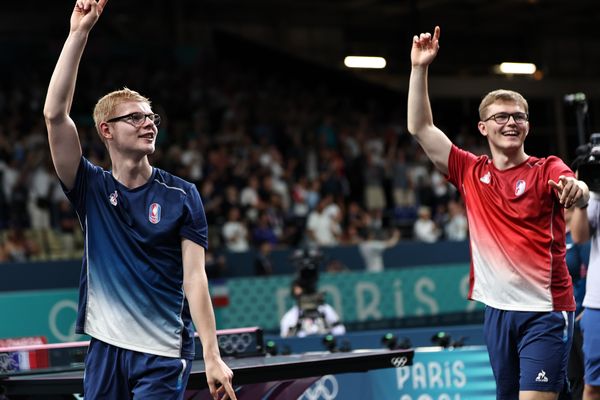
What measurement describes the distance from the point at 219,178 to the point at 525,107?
14.5 meters

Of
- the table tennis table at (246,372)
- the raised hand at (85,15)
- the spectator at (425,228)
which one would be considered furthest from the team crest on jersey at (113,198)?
the spectator at (425,228)

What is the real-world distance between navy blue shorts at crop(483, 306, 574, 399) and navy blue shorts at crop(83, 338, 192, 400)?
1.94m

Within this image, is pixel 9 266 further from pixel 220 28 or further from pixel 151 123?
pixel 220 28

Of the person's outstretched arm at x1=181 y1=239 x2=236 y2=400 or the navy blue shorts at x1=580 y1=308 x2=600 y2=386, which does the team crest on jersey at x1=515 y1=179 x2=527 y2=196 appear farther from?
the person's outstretched arm at x1=181 y1=239 x2=236 y2=400

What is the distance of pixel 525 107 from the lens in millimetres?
6176

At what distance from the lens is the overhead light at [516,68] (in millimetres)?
35781

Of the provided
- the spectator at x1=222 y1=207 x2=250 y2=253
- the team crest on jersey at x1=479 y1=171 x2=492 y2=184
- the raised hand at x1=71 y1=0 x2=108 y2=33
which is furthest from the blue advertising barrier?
the spectator at x1=222 y1=207 x2=250 y2=253

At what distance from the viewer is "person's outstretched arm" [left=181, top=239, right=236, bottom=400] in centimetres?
457

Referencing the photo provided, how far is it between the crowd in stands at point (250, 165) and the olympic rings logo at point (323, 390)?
919 cm

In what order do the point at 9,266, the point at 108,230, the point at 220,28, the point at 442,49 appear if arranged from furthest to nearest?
the point at 442,49 → the point at 220,28 → the point at 9,266 → the point at 108,230

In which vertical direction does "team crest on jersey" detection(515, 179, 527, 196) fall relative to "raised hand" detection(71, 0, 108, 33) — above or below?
below

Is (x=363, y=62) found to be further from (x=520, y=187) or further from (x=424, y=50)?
(x=520, y=187)

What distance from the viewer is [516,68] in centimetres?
3609

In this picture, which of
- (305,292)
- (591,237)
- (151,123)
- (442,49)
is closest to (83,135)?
(305,292)
